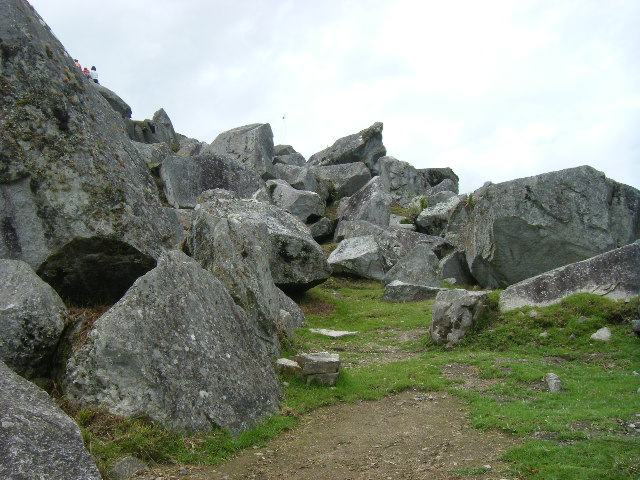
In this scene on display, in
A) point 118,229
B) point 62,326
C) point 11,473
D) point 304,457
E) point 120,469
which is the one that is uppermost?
point 118,229

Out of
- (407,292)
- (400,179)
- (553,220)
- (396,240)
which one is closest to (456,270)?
(407,292)

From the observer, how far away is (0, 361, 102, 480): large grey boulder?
6152mm

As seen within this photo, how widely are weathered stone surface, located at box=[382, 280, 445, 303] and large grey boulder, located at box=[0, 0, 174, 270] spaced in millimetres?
16227

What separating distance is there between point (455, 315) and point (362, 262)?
13.7 metres

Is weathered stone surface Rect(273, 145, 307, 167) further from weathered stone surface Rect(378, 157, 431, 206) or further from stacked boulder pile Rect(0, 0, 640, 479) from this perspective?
stacked boulder pile Rect(0, 0, 640, 479)

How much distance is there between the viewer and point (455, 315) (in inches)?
715

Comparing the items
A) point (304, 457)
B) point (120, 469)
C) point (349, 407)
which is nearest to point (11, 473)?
point (120, 469)

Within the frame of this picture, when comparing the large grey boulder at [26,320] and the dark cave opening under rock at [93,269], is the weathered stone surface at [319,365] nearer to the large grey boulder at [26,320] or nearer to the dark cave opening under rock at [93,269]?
the dark cave opening under rock at [93,269]

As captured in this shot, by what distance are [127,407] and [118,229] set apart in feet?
13.5

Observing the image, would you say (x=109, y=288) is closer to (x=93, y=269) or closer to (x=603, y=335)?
(x=93, y=269)

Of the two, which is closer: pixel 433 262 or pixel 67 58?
pixel 67 58

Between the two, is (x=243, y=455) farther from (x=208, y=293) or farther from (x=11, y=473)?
(x=11, y=473)

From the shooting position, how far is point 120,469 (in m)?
7.93

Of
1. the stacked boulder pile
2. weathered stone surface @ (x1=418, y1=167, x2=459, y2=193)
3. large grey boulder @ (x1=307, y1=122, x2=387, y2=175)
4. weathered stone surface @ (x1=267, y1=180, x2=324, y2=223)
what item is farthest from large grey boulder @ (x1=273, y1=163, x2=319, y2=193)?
the stacked boulder pile
